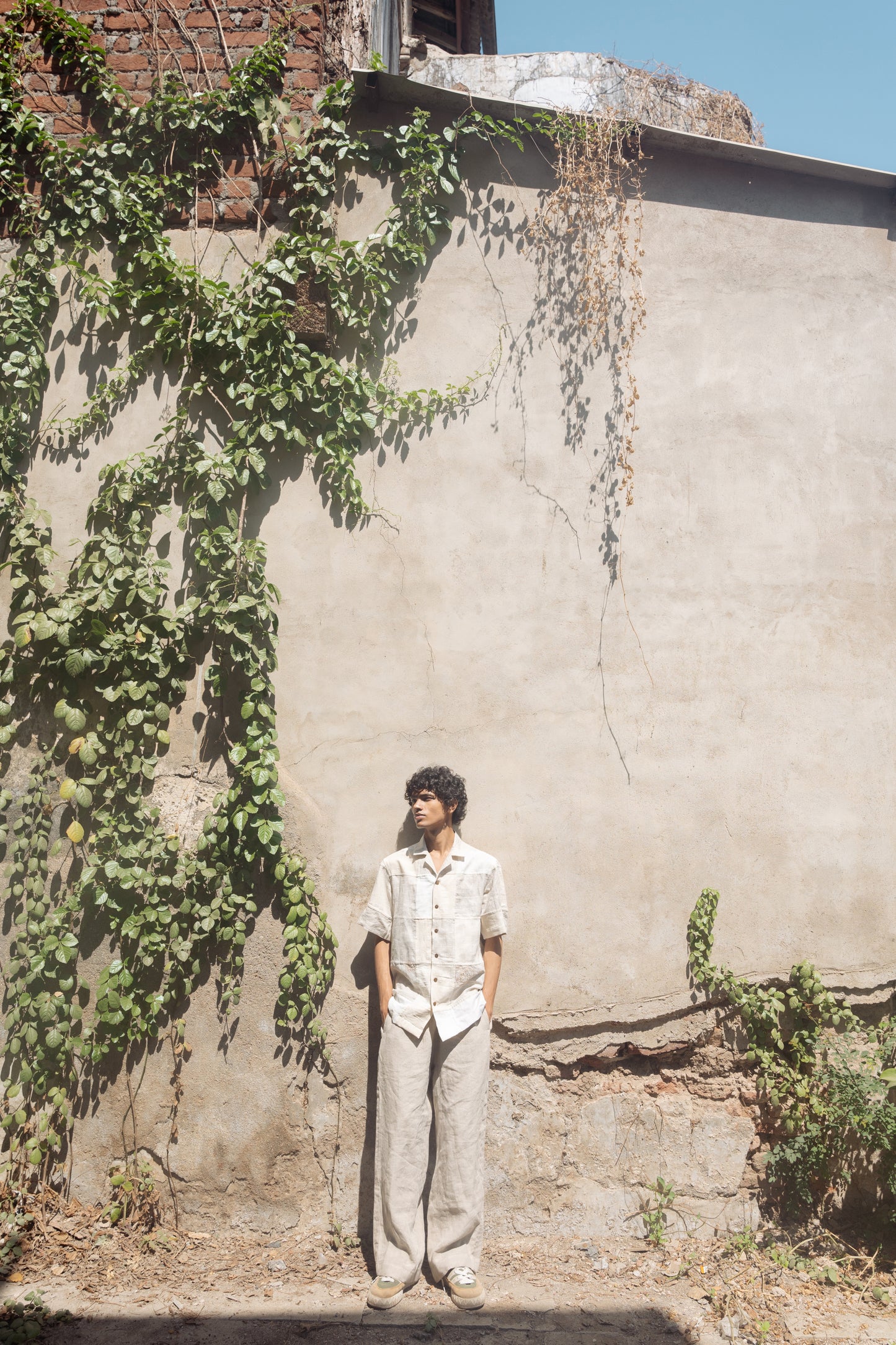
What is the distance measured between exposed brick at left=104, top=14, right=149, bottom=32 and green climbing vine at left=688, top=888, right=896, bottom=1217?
4.57 meters

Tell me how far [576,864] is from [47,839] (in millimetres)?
2211

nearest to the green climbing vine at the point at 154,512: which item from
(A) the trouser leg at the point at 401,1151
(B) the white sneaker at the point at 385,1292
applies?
(A) the trouser leg at the point at 401,1151

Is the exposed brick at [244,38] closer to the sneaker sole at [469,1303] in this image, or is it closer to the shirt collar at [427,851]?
the shirt collar at [427,851]

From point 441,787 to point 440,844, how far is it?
225 millimetres

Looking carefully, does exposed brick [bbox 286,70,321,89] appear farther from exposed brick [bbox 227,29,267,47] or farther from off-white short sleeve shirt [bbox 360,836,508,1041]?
off-white short sleeve shirt [bbox 360,836,508,1041]

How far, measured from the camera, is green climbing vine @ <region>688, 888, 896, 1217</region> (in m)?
3.31

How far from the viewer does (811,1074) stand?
3.42 metres

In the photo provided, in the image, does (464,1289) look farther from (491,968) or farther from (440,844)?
(440,844)

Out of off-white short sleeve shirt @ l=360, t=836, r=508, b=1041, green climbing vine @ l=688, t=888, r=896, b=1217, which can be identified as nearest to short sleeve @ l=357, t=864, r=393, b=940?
off-white short sleeve shirt @ l=360, t=836, r=508, b=1041

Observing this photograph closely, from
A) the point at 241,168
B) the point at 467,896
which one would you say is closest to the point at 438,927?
the point at 467,896

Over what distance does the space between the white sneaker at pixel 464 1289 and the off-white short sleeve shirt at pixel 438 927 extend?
820 millimetres

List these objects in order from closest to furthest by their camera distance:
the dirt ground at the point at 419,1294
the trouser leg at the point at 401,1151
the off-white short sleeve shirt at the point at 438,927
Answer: the dirt ground at the point at 419,1294
the trouser leg at the point at 401,1151
the off-white short sleeve shirt at the point at 438,927

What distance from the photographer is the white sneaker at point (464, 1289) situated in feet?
9.55

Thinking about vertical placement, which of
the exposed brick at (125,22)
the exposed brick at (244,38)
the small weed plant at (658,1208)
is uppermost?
the exposed brick at (125,22)
